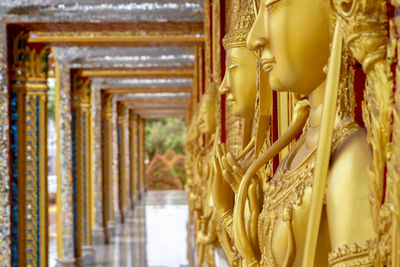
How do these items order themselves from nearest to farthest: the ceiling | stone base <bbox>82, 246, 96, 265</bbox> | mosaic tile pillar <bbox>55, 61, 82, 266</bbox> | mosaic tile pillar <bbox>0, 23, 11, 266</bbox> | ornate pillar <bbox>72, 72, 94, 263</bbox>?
the ceiling → mosaic tile pillar <bbox>0, 23, 11, 266</bbox> → mosaic tile pillar <bbox>55, 61, 82, 266</bbox> → ornate pillar <bbox>72, 72, 94, 263</bbox> → stone base <bbox>82, 246, 96, 265</bbox>

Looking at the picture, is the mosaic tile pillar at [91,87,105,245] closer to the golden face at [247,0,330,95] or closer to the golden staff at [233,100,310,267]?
the golden staff at [233,100,310,267]

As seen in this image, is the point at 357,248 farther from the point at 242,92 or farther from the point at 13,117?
the point at 13,117

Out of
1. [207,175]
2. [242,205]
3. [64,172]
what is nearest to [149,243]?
[64,172]

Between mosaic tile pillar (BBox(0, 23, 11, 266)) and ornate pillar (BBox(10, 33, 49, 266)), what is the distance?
0.54 feet

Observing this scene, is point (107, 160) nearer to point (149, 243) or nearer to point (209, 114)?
point (149, 243)

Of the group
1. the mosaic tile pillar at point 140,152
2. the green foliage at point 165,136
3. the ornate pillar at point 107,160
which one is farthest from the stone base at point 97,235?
the green foliage at point 165,136

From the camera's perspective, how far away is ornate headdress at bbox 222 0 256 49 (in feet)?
6.01

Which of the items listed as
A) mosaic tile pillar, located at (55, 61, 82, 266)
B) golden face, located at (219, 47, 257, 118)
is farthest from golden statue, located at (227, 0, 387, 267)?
mosaic tile pillar, located at (55, 61, 82, 266)

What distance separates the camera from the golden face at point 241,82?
5.74 ft

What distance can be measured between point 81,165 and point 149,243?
2.88 meters

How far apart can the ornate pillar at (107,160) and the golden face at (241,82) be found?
10020mm

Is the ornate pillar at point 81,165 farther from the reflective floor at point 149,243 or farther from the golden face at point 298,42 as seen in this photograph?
the golden face at point 298,42

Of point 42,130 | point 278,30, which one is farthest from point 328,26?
point 42,130

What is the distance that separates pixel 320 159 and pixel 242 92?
0.87m
